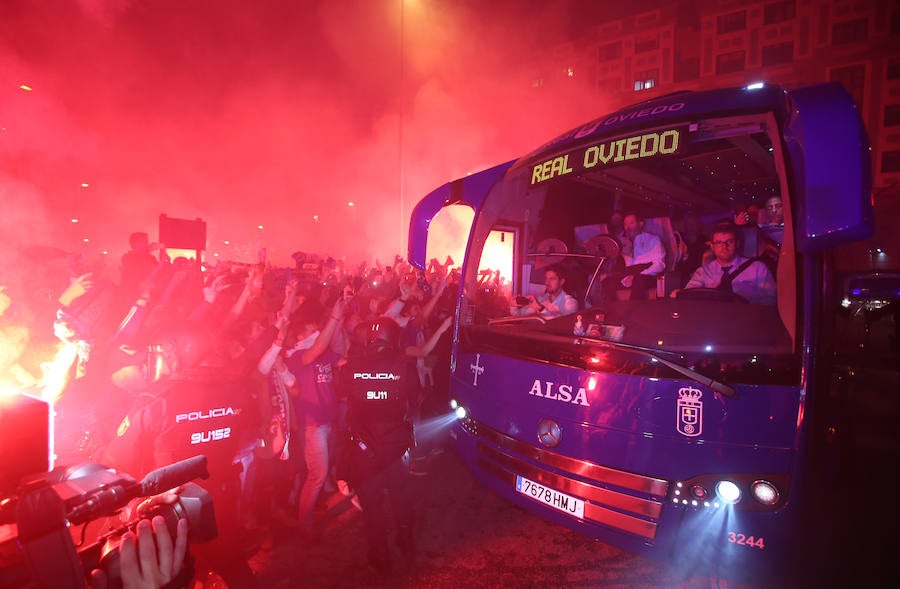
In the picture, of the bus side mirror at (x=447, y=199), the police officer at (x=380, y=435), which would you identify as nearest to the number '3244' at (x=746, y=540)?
the police officer at (x=380, y=435)

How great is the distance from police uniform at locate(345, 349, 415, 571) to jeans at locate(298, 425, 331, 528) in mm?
646

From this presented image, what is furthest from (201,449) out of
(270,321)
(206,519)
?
(270,321)

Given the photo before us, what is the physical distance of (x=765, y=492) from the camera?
248cm

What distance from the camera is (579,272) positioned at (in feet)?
14.0

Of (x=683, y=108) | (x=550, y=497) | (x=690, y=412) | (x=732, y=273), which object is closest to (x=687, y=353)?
(x=690, y=412)

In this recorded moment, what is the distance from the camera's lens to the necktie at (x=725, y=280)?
10.2 feet

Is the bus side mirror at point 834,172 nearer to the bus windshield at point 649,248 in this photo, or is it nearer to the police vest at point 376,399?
the bus windshield at point 649,248

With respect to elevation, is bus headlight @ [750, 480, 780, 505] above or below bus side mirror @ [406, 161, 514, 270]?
below

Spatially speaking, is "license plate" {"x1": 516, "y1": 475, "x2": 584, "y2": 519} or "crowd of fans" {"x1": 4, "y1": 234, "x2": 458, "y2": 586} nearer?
"license plate" {"x1": 516, "y1": 475, "x2": 584, "y2": 519}

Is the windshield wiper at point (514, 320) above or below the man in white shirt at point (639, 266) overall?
below

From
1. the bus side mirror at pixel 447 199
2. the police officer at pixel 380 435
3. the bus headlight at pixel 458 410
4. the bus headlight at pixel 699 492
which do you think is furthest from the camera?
the bus side mirror at pixel 447 199

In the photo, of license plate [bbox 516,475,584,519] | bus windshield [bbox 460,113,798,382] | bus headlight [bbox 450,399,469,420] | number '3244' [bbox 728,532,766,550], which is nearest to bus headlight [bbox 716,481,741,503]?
number '3244' [bbox 728,532,766,550]

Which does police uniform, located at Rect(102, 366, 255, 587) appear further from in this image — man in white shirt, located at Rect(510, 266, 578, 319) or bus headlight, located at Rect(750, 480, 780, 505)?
bus headlight, located at Rect(750, 480, 780, 505)

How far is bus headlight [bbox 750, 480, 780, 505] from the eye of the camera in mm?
2470
